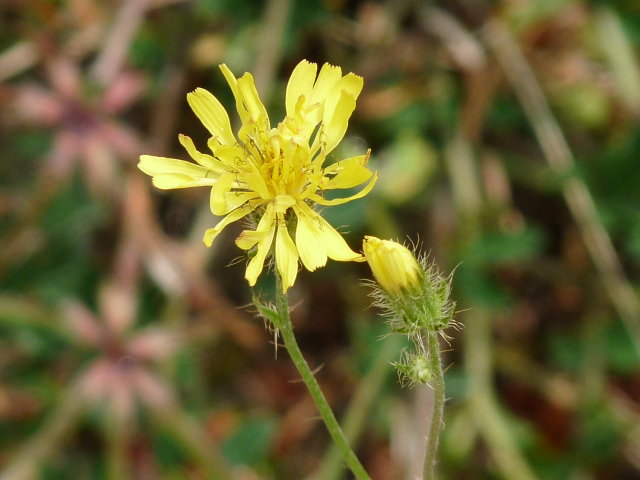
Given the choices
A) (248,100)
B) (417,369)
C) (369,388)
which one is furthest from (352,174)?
(369,388)

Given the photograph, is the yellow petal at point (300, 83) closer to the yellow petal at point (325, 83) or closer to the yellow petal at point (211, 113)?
the yellow petal at point (325, 83)

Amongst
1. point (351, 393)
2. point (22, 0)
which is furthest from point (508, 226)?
point (22, 0)

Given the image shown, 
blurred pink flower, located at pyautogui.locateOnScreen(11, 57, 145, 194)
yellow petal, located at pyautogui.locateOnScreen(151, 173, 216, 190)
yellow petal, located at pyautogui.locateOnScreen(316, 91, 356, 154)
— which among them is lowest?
yellow petal, located at pyautogui.locateOnScreen(316, 91, 356, 154)

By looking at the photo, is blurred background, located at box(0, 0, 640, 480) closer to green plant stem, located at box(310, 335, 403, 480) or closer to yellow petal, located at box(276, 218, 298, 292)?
green plant stem, located at box(310, 335, 403, 480)

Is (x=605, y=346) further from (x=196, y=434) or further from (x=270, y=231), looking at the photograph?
(x=270, y=231)

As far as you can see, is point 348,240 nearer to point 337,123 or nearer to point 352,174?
point 337,123

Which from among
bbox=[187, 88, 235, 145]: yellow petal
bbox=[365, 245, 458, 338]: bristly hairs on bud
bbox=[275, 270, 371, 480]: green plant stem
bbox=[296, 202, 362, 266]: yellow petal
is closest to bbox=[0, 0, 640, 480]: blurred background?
bbox=[187, 88, 235, 145]: yellow petal

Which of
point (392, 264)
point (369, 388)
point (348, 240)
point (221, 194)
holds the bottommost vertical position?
point (369, 388)
